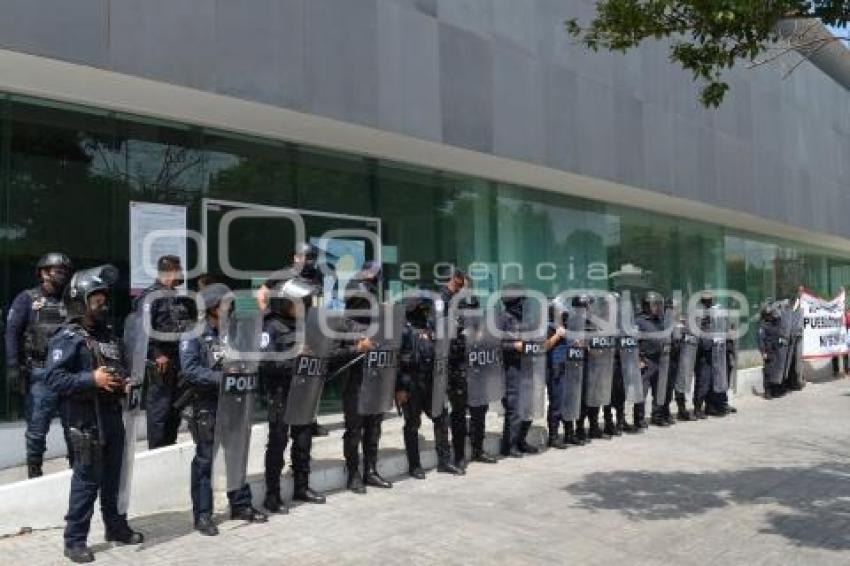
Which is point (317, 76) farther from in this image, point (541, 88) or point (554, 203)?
point (554, 203)

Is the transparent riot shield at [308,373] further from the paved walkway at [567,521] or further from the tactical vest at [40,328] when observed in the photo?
the tactical vest at [40,328]

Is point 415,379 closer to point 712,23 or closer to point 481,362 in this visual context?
point 481,362

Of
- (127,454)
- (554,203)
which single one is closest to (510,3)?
(554,203)

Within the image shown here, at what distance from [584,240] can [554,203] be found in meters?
1.22

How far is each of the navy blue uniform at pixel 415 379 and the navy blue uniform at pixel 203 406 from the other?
2184 mm

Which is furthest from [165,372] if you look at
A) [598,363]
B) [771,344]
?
[771,344]

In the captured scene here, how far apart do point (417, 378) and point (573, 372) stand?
2453 mm

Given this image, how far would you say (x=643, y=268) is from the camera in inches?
739

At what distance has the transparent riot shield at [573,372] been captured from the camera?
972cm

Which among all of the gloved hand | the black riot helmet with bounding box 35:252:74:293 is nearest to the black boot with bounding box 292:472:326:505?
the gloved hand

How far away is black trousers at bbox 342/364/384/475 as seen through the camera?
24.5ft

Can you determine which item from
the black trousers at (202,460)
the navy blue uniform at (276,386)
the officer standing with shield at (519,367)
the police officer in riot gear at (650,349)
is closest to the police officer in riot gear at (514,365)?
the officer standing with shield at (519,367)

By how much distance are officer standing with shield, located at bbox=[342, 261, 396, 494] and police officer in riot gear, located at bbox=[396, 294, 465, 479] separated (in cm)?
22

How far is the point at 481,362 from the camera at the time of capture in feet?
28.1
